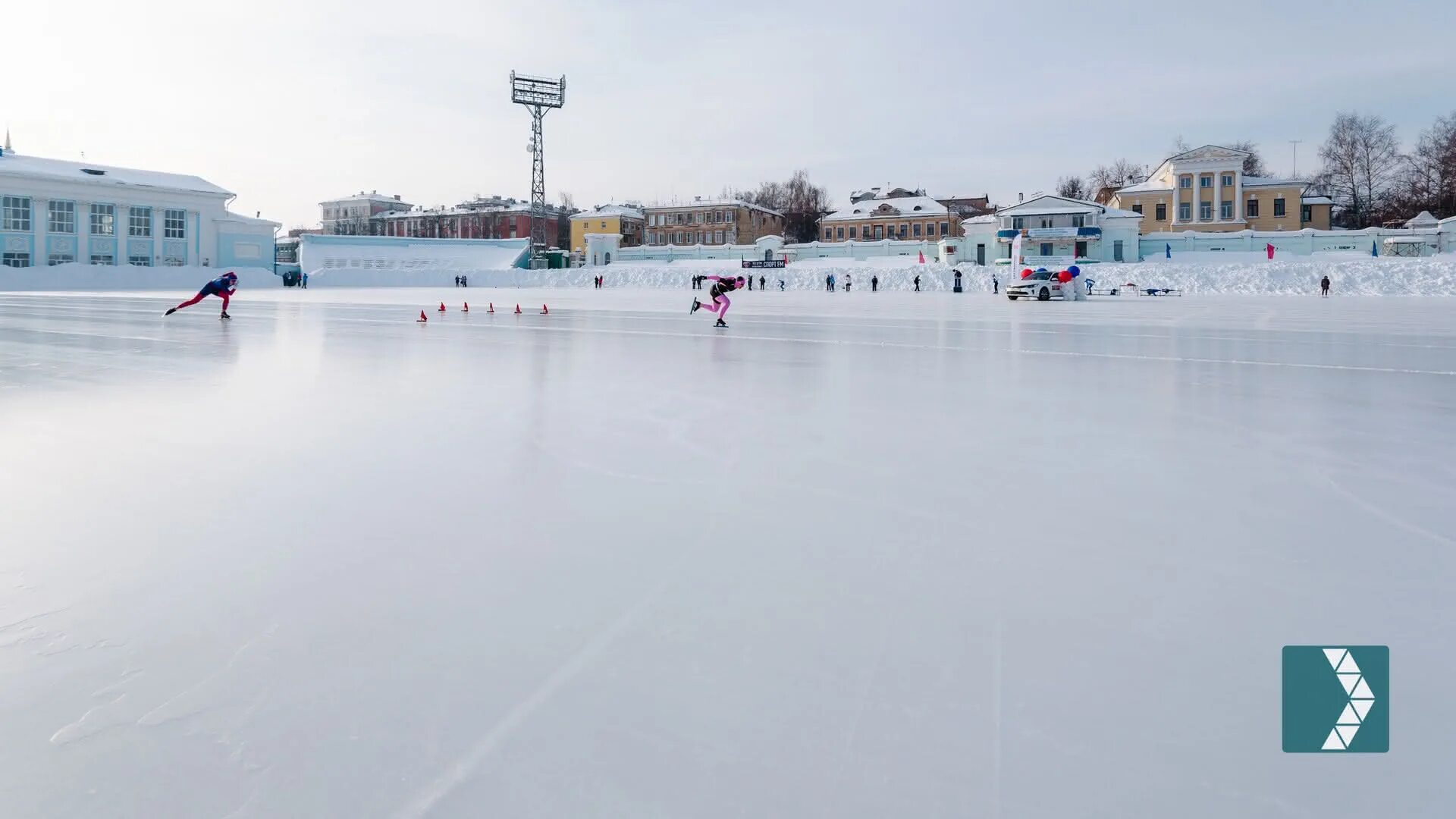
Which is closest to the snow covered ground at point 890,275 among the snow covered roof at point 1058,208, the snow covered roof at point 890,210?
the snow covered roof at point 1058,208

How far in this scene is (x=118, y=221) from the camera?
63.7 metres

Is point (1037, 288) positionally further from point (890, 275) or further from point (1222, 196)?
point (1222, 196)

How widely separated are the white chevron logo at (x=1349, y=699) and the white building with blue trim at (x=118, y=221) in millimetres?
Answer: 73810

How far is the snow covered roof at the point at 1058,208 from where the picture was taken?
66.0 metres

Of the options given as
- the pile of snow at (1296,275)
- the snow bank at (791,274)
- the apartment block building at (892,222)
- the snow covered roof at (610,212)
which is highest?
the snow covered roof at (610,212)

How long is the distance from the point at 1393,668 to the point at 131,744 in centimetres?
337

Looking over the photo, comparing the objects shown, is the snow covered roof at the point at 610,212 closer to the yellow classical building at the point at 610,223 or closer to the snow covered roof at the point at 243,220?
the yellow classical building at the point at 610,223

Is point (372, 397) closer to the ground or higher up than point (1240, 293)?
closer to the ground

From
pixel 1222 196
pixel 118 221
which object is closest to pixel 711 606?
pixel 118 221

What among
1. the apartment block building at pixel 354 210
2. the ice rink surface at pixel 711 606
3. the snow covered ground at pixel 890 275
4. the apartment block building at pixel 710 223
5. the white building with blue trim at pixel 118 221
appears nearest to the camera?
the ice rink surface at pixel 711 606

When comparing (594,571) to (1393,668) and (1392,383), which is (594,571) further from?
(1392,383)

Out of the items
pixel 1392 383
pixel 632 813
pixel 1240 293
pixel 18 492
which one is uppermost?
pixel 1240 293

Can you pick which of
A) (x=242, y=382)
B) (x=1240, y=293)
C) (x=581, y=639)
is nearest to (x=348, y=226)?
(x=1240, y=293)

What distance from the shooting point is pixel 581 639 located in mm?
2758
